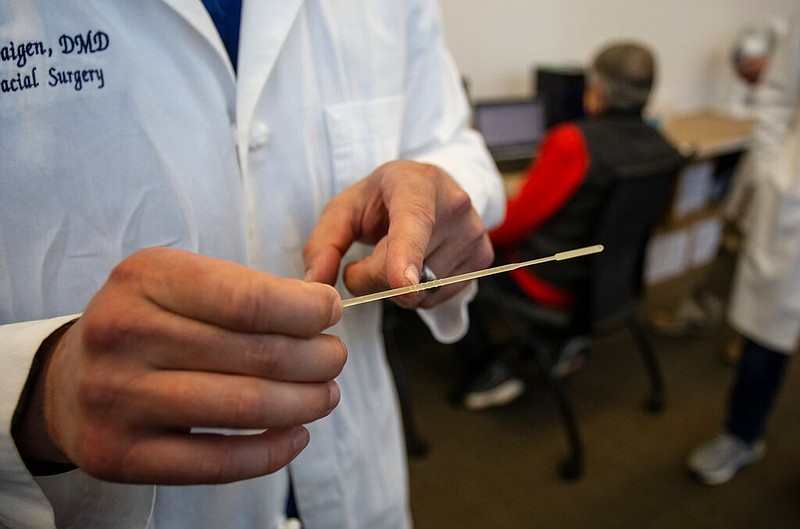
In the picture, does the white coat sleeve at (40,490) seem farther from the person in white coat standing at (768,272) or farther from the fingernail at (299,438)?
the person in white coat standing at (768,272)

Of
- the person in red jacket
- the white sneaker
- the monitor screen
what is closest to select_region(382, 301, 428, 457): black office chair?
the person in red jacket

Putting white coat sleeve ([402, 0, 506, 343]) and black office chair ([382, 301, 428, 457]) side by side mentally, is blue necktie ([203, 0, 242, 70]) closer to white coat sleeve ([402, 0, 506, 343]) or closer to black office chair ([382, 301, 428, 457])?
white coat sleeve ([402, 0, 506, 343])

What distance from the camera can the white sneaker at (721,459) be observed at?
1.46 m

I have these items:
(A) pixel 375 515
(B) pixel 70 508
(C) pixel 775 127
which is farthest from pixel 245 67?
(C) pixel 775 127

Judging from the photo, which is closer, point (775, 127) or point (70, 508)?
point (70, 508)

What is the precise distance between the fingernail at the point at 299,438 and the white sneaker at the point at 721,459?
1.59m

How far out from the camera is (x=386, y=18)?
0.57 m

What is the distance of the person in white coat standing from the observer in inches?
50.3

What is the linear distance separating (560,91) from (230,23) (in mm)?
2001

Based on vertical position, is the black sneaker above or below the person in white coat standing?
below

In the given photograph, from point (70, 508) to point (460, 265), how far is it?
395mm

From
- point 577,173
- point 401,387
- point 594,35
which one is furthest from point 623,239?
point 594,35

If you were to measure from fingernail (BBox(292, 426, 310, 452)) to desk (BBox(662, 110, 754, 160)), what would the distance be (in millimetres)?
2093

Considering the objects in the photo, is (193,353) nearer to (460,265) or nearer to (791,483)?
(460,265)
